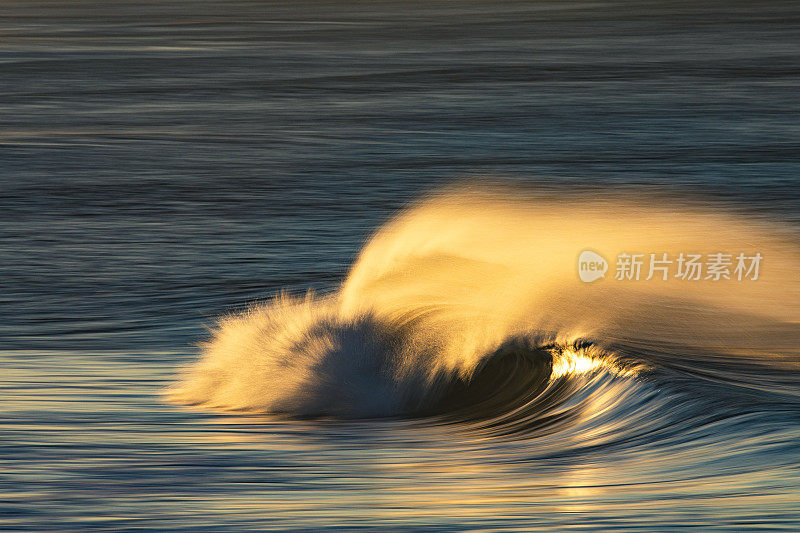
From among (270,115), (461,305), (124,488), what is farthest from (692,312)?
(270,115)

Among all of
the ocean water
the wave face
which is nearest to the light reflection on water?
the ocean water

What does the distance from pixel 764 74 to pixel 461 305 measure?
29681mm

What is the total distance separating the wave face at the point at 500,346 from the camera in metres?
10.5

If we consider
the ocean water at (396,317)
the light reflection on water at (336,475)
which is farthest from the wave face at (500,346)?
the light reflection on water at (336,475)

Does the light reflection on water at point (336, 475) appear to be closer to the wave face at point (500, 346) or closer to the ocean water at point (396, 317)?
the ocean water at point (396, 317)

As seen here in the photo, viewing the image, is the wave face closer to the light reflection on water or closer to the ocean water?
the ocean water

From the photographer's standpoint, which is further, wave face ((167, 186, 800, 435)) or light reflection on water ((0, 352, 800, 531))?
wave face ((167, 186, 800, 435))

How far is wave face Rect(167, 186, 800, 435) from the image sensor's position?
1048cm

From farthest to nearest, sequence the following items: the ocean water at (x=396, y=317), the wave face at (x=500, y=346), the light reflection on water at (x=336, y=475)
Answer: the wave face at (x=500, y=346), the ocean water at (x=396, y=317), the light reflection on water at (x=336, y=475)

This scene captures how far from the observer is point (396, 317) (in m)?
11.5

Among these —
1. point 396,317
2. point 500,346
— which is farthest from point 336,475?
point 500,346

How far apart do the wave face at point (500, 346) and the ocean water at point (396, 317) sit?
23 millimetres

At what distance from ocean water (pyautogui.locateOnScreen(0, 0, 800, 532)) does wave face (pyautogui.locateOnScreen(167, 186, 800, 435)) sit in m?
0.02

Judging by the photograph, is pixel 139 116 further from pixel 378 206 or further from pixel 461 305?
Answer: pixel 461 305
